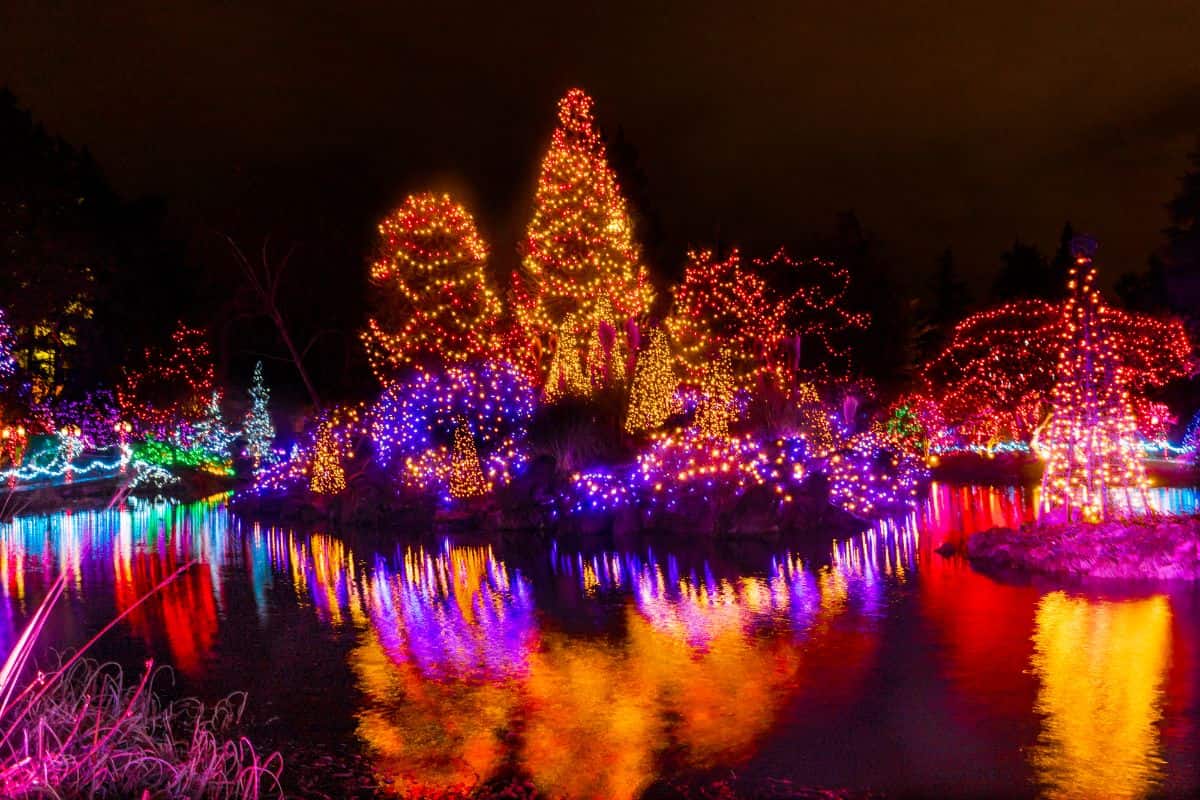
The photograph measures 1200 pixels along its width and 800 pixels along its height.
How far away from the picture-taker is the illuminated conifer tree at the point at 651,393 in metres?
24.9

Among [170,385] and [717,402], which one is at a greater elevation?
[170,385]

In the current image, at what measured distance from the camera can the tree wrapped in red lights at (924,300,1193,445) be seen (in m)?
34.1

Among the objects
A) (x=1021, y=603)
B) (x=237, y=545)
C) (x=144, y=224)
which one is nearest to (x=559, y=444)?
(x=237, y=545)

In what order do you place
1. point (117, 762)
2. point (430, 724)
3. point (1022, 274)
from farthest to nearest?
1. point (1022, 274)
2. point (430, 724)
3. point (117, 762)

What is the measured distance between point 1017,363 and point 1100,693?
104 ft

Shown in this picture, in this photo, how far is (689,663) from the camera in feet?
34.2

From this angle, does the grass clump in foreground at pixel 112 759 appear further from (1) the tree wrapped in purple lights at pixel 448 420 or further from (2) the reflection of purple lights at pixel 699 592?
(1) the tree wrapped in purple lights at pixel 448 420

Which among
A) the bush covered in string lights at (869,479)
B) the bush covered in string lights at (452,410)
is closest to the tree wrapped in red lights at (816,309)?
the bush covered in string lights at (869,479)

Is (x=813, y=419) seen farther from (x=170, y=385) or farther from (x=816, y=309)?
(x=170, y=385)

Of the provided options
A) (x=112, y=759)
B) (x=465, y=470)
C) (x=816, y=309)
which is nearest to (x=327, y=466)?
(x=465, y=470)

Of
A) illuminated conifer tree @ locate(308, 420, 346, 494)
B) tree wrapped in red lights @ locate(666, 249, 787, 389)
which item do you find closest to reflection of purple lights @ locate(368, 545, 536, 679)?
illuminated conifer tree @ locate(308, 420, 346, 494)

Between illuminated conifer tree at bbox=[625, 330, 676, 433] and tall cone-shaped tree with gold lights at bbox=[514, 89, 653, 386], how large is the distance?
5.66m

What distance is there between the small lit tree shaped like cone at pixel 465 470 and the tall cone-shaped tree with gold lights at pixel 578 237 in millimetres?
5759

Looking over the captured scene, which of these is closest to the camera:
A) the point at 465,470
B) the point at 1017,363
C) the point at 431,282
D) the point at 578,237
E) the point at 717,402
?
the point at 717,402
